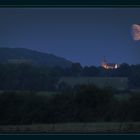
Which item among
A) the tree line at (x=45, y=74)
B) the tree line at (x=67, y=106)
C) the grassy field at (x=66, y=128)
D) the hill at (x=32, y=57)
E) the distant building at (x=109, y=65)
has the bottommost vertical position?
the grassy field at (x=66, y=128)

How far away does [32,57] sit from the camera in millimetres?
11039

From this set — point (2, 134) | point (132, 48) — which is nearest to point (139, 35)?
point (132, 48)

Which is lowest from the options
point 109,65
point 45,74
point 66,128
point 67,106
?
point 66,128

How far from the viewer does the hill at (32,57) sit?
434 inches

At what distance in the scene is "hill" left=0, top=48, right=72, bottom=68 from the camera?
36.1 ft

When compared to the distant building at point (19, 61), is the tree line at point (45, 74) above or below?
below

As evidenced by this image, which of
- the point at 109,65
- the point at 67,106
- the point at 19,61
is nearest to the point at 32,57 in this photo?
the point at 19,61

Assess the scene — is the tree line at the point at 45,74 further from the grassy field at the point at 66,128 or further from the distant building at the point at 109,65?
the grassy field at the point at 66,128

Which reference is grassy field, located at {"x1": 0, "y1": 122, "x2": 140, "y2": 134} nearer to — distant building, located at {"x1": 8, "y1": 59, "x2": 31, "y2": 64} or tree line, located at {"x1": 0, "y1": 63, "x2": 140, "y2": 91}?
tree line, located at {"x1": 0, "y1": 63, "x2": 140, "y2": 91}

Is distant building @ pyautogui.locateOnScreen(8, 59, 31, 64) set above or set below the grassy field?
above

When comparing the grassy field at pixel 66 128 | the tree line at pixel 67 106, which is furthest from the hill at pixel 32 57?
the grassy field at pixel 66 128

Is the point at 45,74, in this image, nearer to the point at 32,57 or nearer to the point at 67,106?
the point at 32,57

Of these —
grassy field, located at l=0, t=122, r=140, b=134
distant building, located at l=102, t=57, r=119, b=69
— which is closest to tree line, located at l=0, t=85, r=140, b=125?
grassy field, located at l=0, t=122, r=140, b=134

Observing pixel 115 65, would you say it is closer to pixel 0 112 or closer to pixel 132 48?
pixel 132 48
